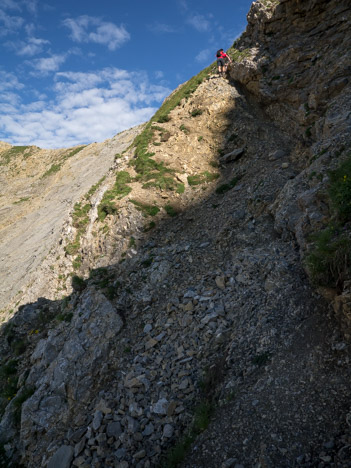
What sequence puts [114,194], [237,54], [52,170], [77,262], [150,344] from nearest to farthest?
[150,344] → [77,262] → [114,194] → [237,54] → [52,170]

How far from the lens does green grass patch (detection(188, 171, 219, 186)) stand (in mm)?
20422

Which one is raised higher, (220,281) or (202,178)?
(202,178)

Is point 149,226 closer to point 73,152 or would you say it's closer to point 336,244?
point 336,244

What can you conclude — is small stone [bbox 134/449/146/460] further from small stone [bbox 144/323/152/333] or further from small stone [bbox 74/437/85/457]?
small stone [bbox 144/323/152/333]

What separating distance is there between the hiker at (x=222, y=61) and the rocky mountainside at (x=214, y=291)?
1.17 m

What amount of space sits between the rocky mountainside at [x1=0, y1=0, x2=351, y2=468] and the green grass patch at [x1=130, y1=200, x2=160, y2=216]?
0.24ft

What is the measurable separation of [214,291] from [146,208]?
883 cm

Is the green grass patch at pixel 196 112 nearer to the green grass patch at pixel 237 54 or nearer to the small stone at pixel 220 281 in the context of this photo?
the green grass patch at pixel 237 54

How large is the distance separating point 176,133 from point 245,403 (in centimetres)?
2160

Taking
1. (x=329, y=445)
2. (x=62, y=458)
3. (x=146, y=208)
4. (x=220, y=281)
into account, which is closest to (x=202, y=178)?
(x=146, y=208)

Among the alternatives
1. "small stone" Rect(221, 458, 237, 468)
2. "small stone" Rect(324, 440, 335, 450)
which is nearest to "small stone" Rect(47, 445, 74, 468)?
"small stone" Rect(221, 458, 237, 468)

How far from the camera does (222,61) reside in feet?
86.6

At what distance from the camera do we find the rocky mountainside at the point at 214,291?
24.0ft

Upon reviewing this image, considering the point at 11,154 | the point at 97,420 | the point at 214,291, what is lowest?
the point at 97,420
